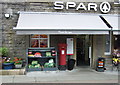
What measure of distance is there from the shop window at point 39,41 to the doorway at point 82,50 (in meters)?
2.23

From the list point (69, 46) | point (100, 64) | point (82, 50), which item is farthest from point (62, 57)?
point (82, 50)

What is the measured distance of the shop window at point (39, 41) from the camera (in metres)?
11.2

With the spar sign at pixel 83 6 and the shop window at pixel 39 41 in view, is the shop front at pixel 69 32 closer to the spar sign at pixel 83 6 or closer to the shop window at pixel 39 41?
the shop window at pixel 39 41

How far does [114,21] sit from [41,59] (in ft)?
16.0

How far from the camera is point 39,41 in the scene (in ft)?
36.8

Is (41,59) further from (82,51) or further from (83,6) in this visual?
(83,6)

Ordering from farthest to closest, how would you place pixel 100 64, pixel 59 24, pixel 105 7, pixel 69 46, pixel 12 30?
pixel 105 7, pixel 69 46, pixel 12 30, pixel 100 64, pixel 59 24

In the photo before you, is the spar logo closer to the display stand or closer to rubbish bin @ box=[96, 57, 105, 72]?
rubbish bin @ box=[96, 57, 105, 72]

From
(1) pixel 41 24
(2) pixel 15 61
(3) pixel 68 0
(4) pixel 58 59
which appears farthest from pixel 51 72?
(3) pixel 68 0

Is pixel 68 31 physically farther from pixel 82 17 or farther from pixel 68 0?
pixel 68 0

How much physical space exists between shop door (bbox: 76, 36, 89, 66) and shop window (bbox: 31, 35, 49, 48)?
2.27 metres

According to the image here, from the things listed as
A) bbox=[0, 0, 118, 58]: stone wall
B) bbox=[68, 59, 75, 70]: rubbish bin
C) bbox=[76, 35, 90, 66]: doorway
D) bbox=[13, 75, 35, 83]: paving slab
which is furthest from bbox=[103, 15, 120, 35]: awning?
bbox=[13, 75, 35, 83]: paving slab

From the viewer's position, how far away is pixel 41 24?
962 cm

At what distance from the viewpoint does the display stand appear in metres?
10.2
